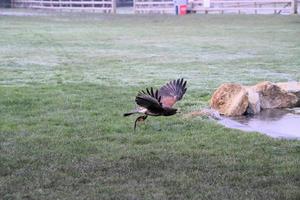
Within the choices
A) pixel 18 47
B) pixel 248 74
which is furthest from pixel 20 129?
pixel 18 47

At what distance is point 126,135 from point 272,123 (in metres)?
1.95

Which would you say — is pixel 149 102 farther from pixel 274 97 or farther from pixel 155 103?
pixel 274 97

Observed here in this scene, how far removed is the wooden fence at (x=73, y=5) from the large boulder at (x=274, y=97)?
111ft

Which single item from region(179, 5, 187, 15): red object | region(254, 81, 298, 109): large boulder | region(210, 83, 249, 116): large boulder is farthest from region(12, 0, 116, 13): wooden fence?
region(210, 83, 249, 116): large boulder

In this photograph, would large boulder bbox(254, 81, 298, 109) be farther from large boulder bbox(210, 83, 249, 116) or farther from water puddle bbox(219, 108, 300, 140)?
large boulder bbox(210, 83, 249, 116)

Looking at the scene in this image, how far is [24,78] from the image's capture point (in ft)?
39.1

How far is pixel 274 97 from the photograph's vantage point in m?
8.88

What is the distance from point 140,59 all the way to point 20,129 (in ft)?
29.9

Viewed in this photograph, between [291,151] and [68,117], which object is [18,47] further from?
[291,151]

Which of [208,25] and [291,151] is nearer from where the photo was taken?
[291,151]

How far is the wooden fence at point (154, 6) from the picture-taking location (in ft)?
130

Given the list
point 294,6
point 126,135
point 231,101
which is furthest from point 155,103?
point 294,6

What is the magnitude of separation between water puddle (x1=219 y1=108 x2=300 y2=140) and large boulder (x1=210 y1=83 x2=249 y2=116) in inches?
5.2

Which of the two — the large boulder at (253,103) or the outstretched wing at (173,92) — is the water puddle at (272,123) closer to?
the large boulder at (253,103)
